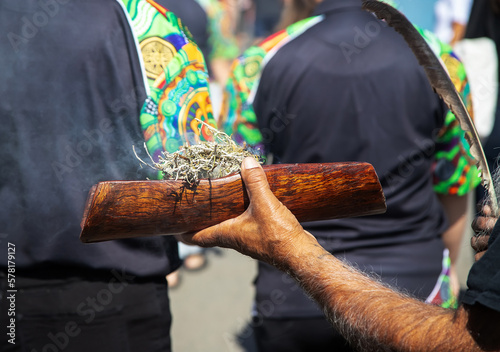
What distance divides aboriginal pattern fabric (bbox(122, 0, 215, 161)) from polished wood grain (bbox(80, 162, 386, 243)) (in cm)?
32

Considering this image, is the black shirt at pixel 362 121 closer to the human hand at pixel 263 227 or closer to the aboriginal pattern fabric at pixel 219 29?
the human hand at pixel 263 227

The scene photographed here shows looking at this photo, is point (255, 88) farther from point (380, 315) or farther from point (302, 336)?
point (380, 315)

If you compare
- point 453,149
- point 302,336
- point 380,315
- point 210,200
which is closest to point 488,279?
point 380,315

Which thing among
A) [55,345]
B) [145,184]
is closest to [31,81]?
[145,184]

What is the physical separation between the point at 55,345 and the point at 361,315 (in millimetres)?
1153

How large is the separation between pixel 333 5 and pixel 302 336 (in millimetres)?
1512

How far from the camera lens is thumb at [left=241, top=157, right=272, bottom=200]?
4.30ft

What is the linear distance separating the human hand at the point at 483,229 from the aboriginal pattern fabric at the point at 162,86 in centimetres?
87

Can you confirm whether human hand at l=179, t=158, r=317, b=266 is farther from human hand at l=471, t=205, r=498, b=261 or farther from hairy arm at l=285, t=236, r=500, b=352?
human hand at l=471, t=205, r=498, b=261

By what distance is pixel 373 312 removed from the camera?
44.6 inches

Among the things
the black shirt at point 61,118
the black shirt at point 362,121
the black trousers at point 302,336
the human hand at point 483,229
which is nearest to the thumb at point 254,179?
the black shirt at point 61,118

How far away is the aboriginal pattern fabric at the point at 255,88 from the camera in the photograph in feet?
7.16

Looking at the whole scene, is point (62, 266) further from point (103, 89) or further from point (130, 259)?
point (103, 89)

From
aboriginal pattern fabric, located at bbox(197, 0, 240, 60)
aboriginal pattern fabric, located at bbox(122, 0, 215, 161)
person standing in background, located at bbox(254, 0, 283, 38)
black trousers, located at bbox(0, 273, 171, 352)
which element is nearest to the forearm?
aboriginal pattern fabric, located at bbox(122, 0, 215, 161)
